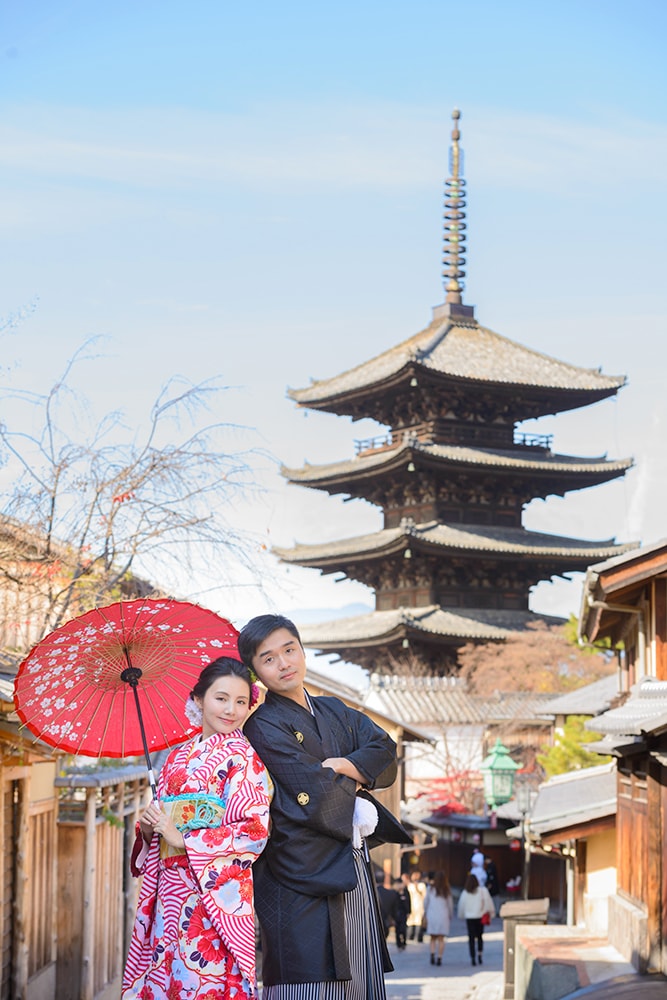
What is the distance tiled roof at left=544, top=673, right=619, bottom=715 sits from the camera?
21828 mm

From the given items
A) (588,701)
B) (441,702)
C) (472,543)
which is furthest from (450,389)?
(588,701)

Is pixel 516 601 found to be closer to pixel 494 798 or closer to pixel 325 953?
pixel 494 798

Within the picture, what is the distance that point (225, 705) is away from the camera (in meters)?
4.14

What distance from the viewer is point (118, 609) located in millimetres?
4723

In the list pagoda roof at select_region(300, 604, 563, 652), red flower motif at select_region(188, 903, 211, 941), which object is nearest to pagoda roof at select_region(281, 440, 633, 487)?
pagoda roof at select_region(300, 604, 563, 652)

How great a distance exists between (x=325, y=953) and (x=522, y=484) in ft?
105

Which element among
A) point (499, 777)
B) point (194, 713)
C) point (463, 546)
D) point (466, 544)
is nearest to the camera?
point (194, 713)

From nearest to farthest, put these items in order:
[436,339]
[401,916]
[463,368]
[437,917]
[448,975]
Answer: [448,975], [437,917], [401,916], [463,368], [436,339]

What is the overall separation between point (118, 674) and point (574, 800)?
14097mm

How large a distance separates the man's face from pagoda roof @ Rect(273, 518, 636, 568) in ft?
92.4

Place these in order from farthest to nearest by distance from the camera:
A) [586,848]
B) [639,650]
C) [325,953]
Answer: [586,848] → [639,650] → [325,953]

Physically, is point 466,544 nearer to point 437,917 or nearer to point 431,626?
point 431,626

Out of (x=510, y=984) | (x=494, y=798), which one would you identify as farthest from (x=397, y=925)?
(x=510, y=984)

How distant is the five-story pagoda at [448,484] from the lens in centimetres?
3362
